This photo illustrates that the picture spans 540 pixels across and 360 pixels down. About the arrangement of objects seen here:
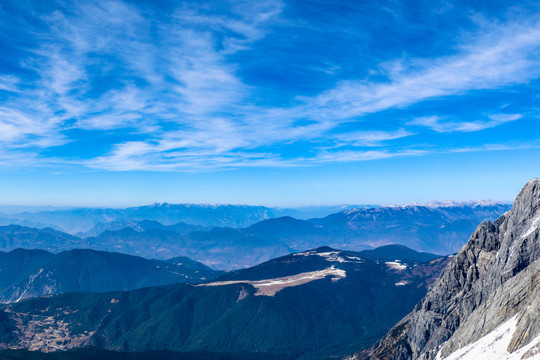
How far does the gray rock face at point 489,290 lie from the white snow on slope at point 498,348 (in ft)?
9.24

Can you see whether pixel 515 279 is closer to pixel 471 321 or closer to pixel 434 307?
pixel 471 321

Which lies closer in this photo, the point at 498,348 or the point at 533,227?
the point at 498,348

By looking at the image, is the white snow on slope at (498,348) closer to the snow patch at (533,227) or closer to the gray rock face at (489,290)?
the gray rock face at (489,290)

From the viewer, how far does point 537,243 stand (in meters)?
134

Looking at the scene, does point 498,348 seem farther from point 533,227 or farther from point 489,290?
point 533,227

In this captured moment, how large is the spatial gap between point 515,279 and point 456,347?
3264 cm

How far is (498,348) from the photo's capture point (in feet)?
329

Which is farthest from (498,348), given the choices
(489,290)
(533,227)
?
(533,227)

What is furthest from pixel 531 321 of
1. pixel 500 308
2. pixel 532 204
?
pixel 532 204

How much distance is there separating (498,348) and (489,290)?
2221 inches

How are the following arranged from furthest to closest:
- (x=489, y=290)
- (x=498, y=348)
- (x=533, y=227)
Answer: (x=489, y=290), (x=533, y=227), (x=498, y=348)

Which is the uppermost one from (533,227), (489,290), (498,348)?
(533,227)

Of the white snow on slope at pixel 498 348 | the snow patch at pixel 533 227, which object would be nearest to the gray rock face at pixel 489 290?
the snow patch at pixel 533 227

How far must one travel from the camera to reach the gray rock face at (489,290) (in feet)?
362
